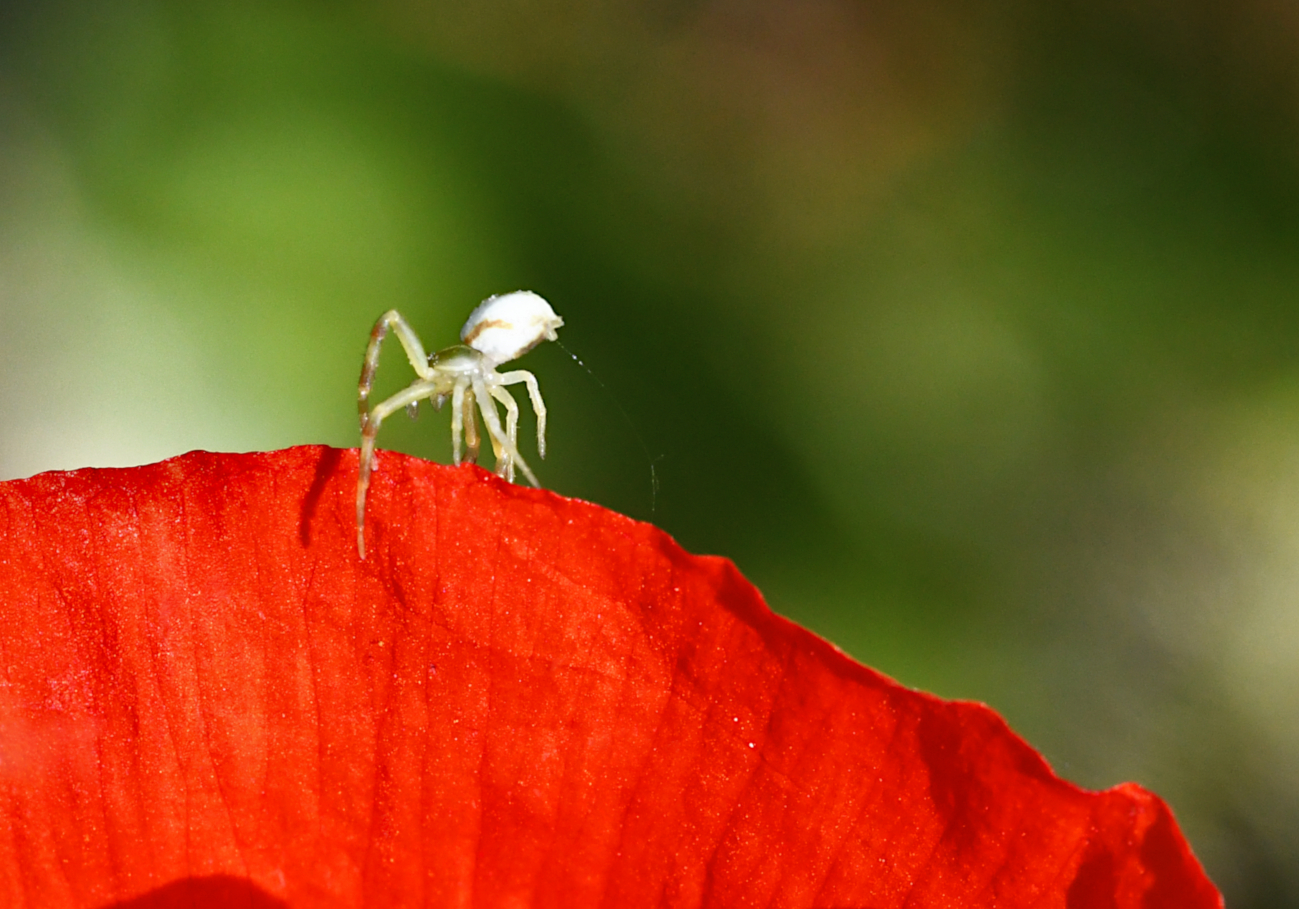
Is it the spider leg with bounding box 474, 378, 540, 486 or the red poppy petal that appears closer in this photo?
the red poppy petal

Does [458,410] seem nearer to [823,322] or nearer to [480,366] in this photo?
[480,366]

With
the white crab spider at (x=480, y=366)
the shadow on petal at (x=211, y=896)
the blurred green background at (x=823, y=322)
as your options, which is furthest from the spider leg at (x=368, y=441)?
the blurred green background at (x=823, y=322)

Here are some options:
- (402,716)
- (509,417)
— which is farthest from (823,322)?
(402,716)

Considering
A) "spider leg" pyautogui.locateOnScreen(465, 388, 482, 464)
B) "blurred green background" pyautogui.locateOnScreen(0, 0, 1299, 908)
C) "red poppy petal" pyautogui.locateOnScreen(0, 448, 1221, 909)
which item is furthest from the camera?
"blurred green background" pyautogui.locateOnScreen(0, 0, 1299, 908)

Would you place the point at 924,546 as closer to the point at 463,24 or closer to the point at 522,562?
the point at 463,24

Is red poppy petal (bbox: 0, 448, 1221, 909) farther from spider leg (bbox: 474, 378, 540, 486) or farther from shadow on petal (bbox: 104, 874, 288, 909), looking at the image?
spider leg (bbox: 474, 378, 540, 486)

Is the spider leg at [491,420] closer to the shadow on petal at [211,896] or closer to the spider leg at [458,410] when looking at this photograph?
the spider leg at [458,410]

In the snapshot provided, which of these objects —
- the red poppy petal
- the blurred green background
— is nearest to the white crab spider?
the red poppy petal

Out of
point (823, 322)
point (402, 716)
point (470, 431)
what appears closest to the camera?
point (402, 716)
